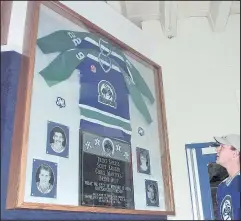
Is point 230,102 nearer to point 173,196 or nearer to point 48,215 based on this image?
point 173,196

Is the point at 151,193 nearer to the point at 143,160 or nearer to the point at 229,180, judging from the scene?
the point at 143,160

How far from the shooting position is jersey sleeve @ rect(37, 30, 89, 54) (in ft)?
2.57

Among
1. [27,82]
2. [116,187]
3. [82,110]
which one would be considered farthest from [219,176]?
[27,82]

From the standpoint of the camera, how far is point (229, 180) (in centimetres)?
88

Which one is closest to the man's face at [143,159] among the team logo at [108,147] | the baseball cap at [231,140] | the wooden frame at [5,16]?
the team logo at [108,147]

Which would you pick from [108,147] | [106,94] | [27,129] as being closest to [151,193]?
[108,147]

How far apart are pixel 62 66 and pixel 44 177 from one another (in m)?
0.28

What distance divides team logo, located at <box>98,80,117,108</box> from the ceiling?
203 mm

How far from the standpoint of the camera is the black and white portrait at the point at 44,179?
678 mm

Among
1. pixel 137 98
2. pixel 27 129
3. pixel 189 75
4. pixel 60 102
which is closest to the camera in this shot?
pixel 27 129

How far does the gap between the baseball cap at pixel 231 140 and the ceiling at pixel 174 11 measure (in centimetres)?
30

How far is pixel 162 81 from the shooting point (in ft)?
3.44

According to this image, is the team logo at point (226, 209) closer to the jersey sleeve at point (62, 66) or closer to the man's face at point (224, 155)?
the man's face at point (224, 155)

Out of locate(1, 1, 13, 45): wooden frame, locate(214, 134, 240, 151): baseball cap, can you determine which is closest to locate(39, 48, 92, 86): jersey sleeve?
locate(1, 1, 13, 45): wooden frame
